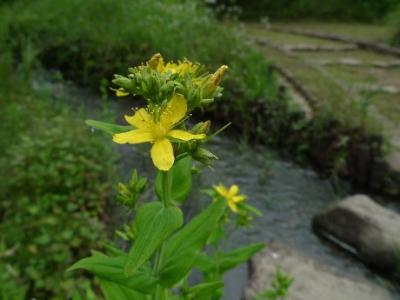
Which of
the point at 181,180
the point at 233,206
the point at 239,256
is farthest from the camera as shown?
the point at 233,206

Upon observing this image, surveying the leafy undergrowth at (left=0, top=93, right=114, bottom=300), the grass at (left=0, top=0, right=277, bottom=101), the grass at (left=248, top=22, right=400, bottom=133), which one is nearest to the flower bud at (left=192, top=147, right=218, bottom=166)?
the leafy undergrowth at (left=0, top=93, right=114, bottom=300)

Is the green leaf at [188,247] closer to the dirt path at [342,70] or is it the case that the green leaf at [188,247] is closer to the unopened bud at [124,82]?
the unopened bud at [124,82]

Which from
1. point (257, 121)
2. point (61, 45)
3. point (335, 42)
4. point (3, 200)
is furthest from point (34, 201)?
point (335, 42)

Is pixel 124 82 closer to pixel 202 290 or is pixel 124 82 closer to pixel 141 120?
pixel 141 120

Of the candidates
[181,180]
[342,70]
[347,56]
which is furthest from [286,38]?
[181,180]

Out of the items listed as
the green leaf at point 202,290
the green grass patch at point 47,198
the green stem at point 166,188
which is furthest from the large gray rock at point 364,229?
the green stem at point 166,188

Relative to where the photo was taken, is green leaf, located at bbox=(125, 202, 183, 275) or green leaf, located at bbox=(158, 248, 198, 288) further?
green leaf, located at bbox=(158, 248, 198, 288)

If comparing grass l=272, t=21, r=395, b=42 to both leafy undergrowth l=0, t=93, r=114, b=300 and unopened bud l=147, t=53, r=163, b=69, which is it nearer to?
leafy undergrowth l=0, t=93, r=114, b=300
